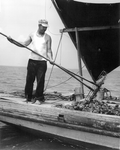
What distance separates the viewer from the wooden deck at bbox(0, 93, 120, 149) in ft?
12.1

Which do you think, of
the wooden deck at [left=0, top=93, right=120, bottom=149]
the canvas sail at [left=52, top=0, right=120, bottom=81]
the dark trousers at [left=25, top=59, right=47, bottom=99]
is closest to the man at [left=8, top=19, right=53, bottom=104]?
the dark trousers at [left=25, top=59, right=47, bottom=99]

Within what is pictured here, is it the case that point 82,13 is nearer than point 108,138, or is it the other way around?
point 108,138

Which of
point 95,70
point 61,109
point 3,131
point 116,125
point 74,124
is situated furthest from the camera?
point 95,70

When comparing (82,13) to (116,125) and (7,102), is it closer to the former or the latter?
(7,102)

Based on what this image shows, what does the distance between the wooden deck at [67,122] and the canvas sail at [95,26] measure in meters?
2.77

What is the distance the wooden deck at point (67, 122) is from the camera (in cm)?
369

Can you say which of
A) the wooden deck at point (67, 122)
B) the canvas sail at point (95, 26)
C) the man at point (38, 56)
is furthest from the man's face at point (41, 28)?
the wooden deck at point (67, 122)

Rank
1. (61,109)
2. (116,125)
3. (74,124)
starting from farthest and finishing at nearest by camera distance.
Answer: (61,109), (74,124), (116,125)

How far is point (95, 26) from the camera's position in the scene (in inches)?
234

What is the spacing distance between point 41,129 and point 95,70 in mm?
3465

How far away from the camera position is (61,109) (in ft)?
14.1

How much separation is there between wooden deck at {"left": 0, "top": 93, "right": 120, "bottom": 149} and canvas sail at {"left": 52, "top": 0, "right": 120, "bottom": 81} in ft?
9.09

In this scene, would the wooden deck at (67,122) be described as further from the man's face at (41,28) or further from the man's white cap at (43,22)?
the man's white cap at (43,22)

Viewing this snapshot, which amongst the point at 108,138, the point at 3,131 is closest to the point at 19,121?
the point at 3,131
